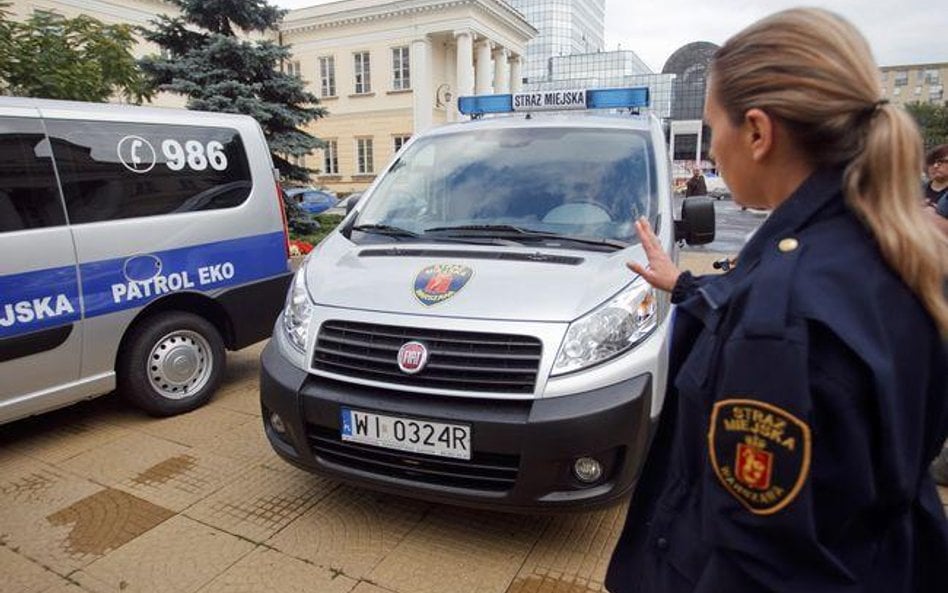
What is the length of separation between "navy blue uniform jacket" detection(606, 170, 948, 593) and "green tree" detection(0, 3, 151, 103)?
8.14 meters

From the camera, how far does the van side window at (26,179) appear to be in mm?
3480

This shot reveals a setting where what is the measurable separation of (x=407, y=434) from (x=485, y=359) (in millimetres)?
448

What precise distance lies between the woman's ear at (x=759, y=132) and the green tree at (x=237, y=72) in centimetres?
1146

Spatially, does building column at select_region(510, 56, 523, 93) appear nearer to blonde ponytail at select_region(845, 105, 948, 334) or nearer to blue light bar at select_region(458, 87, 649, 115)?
blue light bar at select_region(458, 87, 649, 115)

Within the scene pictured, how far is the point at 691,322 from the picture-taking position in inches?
52.7

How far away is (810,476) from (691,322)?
1.42 feet

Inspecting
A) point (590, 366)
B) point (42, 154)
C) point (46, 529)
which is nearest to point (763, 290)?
point (590, 366)

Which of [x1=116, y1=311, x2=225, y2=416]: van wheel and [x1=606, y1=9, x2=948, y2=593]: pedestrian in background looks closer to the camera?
[x1=606, y1=9, x2=948, y2=593]: pedestrian in background

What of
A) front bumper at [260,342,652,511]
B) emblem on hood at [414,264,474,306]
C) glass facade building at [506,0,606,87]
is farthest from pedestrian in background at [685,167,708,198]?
glass facade building at [506,0,606,87]

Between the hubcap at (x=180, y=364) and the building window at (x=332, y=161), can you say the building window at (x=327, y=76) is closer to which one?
the building window at (x=332, y=161)

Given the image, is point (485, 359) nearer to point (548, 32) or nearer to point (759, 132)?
point (759, 132)

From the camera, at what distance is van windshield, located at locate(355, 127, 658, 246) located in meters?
3.39

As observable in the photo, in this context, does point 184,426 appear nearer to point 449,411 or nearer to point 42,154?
point 42,154

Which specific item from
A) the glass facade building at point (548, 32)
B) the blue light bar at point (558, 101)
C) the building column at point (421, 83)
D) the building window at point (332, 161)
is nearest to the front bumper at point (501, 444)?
the blue light bar at point (558, 101)
